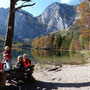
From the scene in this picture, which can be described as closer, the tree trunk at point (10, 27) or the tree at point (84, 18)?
the tree trunk at point (10, 27)

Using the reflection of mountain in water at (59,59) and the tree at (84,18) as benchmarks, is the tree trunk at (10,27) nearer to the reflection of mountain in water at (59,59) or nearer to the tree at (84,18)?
the tree at (84,18)

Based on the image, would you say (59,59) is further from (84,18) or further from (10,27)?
(10,27)

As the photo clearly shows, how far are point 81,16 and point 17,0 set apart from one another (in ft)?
77.2

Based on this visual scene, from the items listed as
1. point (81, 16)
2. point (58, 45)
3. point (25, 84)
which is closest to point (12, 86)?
point (25, 84)

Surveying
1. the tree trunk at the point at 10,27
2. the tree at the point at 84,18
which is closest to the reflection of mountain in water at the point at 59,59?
the tree at the point at 84,18

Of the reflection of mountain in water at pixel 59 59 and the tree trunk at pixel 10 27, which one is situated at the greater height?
the tree trunk at pixel 10 27

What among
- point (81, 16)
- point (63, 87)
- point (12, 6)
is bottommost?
point (63, 87)

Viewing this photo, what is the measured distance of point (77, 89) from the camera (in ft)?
33.4

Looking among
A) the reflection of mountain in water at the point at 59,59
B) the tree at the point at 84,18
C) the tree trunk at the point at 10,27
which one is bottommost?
the reflection of mountain in water at the point at 59,59

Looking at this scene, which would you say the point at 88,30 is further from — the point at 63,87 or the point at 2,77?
the point at 2,77

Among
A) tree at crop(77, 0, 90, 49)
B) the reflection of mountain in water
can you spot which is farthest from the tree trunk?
the reflection of mountain in water

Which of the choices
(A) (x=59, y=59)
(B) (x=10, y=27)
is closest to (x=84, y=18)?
(A) (x=59, y=59)

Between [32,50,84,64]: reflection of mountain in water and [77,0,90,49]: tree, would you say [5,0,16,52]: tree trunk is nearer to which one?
[77,0,90,49]: tree

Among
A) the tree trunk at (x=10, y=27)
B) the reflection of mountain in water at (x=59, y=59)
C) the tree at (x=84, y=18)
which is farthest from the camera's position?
the reflection of mountain in water at (x=59, y=59)
